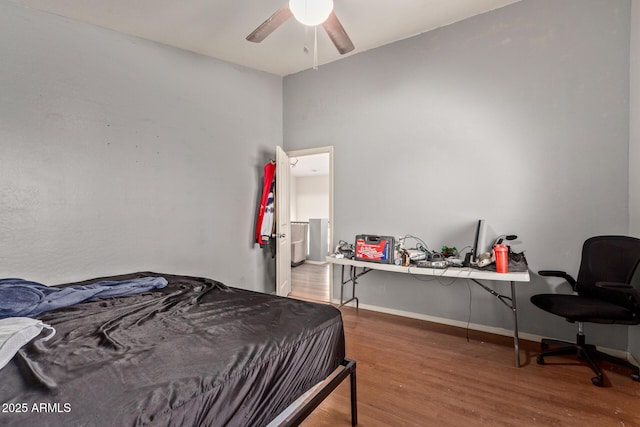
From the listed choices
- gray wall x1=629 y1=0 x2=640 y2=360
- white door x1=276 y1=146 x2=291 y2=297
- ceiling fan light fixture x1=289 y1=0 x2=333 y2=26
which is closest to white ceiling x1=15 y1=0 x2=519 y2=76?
ceiling fan light fixture x1=289 y1=0 x2=333 y2=26

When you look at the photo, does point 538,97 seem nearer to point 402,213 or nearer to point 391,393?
point 402,213

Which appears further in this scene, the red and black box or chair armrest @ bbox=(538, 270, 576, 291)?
the red and black box

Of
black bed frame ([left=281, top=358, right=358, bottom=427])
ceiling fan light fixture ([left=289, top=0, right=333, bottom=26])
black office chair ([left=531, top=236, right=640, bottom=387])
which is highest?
ceiling fan light fixture ([left=289, top=0, right=333, bottom=26])

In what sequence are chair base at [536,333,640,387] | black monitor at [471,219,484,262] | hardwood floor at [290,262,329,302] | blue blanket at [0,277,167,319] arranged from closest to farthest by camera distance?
1. blue blanket at [0,277,167,319]
2. chair base at [536,333,640,387]
3. black monitor at [471,219,484,262]
4. hardwood floor at [290,262,329,302]

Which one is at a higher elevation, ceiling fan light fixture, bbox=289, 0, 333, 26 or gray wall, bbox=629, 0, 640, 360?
ceiling fan light fixture, bbox=289, 0, 333, 26

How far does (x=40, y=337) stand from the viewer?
130cm

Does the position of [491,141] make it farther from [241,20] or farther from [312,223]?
[312,223]

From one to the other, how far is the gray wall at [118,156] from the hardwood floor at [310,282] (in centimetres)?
82

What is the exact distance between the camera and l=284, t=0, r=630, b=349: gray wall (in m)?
2.54

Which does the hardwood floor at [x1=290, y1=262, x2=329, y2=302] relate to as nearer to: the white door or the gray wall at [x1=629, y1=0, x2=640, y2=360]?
the white door

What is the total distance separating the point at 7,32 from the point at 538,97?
4.43 meters

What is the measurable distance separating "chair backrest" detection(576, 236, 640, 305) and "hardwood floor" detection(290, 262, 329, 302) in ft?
8.93

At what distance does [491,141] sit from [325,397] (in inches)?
110

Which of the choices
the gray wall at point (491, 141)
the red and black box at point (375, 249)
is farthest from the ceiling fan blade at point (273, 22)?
the red and black box at point (375, 249)
